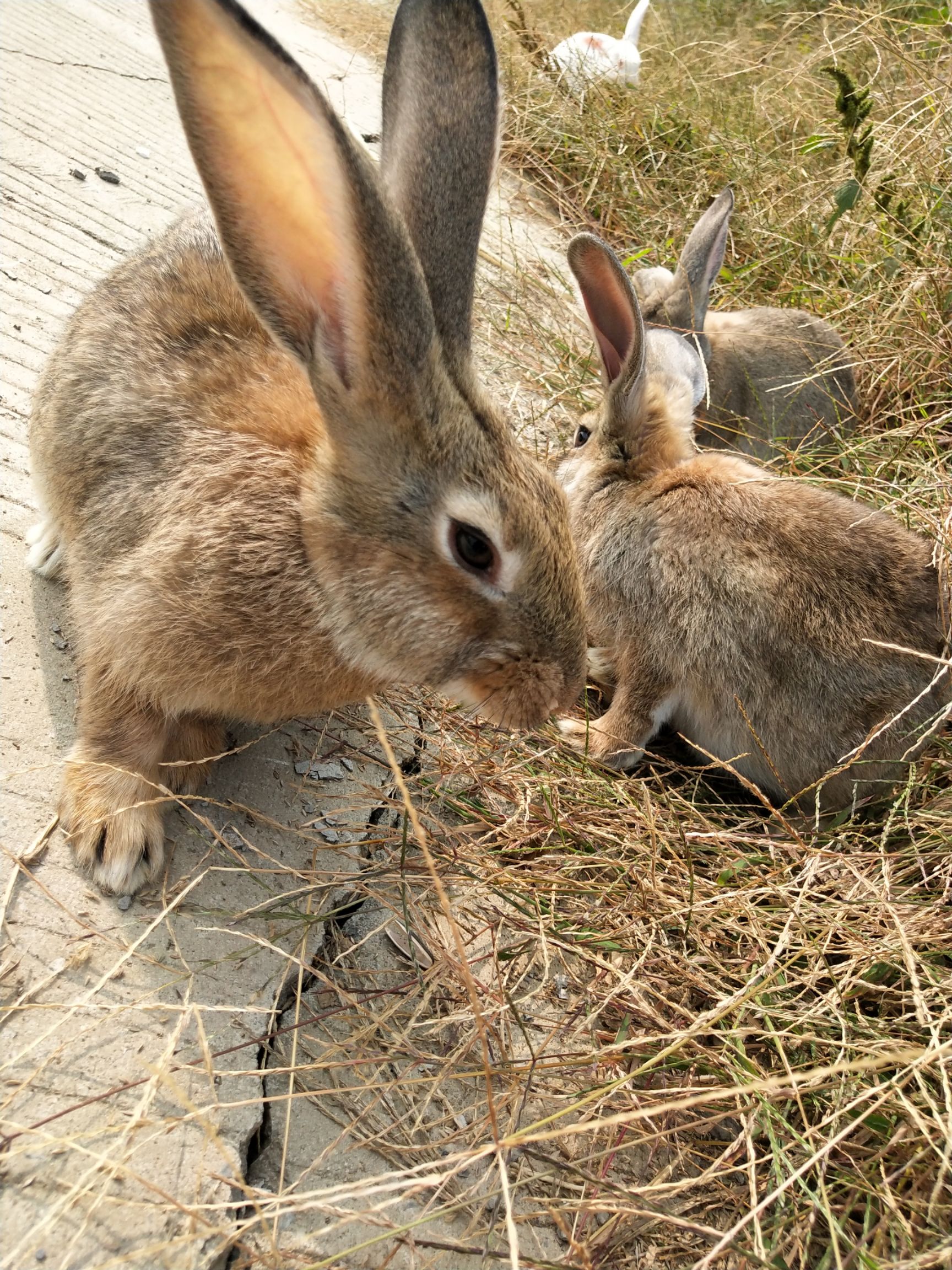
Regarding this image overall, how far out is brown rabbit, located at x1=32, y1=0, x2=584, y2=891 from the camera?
211 centimetres

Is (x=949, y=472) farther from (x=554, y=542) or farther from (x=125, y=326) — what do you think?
(x=125, y=326)

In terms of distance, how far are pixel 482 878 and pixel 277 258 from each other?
1.50m

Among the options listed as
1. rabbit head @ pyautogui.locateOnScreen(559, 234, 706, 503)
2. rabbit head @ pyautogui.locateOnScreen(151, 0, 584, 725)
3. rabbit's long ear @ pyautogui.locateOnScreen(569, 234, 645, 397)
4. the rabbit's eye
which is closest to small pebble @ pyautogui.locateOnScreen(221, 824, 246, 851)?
rabbit head @ pyautogui.locateOnScreen(151, 0, 584, 725)

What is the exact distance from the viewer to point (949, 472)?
3.74 m

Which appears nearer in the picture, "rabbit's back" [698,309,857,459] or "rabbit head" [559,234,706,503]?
"rabbit head" [559,234,706,503]

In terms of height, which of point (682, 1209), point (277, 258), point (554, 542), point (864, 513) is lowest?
point (682, 1209)

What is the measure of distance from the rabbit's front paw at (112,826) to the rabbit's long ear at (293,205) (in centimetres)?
108

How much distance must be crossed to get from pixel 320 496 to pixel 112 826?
34.7 inches

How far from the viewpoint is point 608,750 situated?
3.28m

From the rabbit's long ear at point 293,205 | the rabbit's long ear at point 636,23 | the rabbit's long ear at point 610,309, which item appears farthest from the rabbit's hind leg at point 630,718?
the rabbit's long ear at point 636,23

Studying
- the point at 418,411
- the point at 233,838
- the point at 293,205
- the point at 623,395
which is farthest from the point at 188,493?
the point at 623,395

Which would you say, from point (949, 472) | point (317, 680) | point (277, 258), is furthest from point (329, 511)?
point (949, 472)

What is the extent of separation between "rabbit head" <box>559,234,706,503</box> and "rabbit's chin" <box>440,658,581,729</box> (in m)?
1.36

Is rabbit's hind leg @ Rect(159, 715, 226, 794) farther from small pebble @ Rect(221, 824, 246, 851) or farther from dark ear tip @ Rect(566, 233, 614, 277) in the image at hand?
dark ear tip @ Rect(566, 233, 614, 277)
